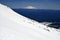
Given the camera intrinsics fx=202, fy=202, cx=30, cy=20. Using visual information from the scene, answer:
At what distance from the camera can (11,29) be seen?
37.0 feet

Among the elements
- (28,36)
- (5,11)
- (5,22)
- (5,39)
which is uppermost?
(5,11)

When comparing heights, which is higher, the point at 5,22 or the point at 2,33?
the point at 5,22

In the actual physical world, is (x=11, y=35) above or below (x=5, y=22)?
below

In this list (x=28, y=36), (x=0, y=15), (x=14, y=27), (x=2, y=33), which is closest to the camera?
(x=2, y=33)

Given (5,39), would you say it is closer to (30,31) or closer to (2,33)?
(2,33)

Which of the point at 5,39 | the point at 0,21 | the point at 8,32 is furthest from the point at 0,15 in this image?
the point at 5,39

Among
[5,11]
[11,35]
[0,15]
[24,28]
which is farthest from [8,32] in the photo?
[5,11]

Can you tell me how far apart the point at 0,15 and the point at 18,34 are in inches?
116

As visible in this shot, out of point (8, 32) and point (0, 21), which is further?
point (0, 21)

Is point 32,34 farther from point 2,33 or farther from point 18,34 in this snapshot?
point 2,33

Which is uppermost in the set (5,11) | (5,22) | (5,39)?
(5,11)

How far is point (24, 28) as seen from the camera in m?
12.2

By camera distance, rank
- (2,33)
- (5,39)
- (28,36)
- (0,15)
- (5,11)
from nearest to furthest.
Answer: (5,39), (2,33), (28,36), (0,15), (5,11)

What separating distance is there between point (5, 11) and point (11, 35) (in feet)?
14.9
